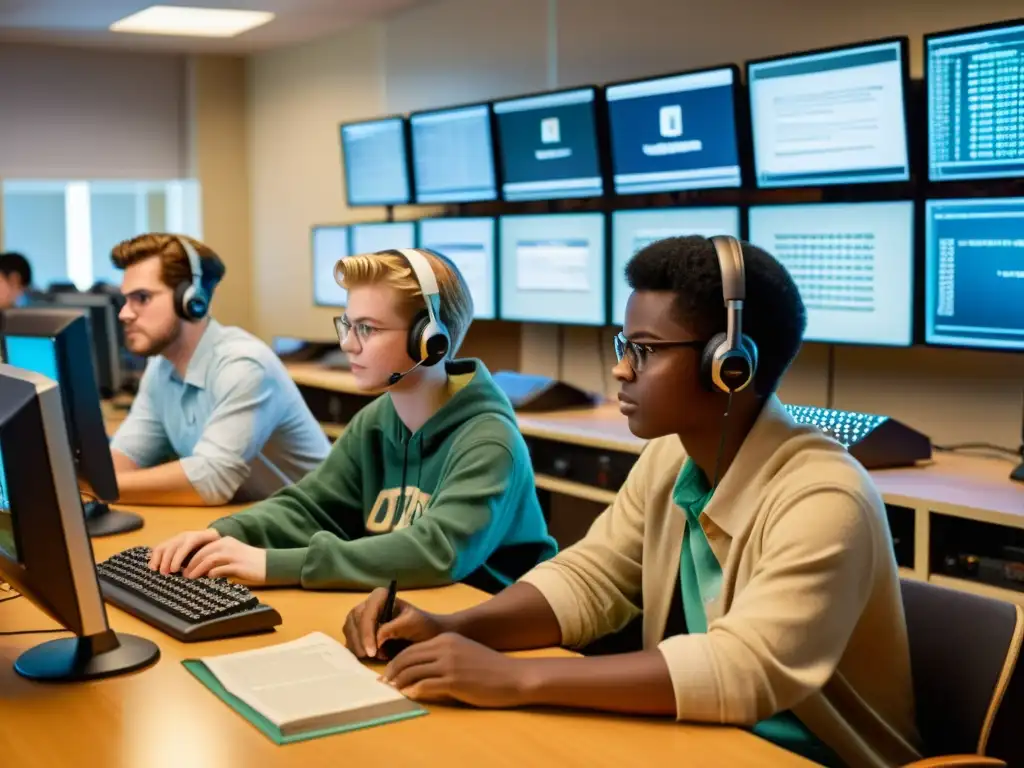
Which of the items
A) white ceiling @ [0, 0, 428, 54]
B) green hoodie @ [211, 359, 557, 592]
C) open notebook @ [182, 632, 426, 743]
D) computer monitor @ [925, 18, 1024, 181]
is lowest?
open notebook @ [182, 632, 426, 743]

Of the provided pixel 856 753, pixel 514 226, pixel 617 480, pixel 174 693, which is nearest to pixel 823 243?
pixel 617 480

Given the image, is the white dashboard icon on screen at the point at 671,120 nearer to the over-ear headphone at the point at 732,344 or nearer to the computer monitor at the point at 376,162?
the computer monitor at the point at 376,162

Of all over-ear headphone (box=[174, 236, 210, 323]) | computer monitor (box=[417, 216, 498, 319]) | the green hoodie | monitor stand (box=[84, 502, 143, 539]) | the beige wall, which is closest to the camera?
the green hoodie

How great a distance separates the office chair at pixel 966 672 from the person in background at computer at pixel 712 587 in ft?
0.09

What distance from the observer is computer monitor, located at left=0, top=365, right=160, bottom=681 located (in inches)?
52.1

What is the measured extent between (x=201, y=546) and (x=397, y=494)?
0.34 meters

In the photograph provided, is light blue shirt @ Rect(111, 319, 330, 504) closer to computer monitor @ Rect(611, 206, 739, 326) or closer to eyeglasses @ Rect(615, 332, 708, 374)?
computer monitor @ Rect(611, 206, 739, 326)

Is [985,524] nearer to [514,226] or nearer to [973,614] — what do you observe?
[973,614]

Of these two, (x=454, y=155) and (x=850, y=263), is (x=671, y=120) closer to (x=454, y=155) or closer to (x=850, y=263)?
(x=850, y=263)

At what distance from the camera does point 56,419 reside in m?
1.32

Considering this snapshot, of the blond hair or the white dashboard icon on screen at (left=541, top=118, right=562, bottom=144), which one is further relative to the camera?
the white dashboard icon on screen at (left=541, top=118, right=562, bottom=144)

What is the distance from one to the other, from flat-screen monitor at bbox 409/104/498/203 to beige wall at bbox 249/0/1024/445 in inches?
12.6

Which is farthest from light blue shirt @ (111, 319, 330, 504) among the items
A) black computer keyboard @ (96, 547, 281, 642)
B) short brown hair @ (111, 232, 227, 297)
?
black computer keyboard @ (96, 547, 281, 642)

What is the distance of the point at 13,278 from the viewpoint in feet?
17.0
